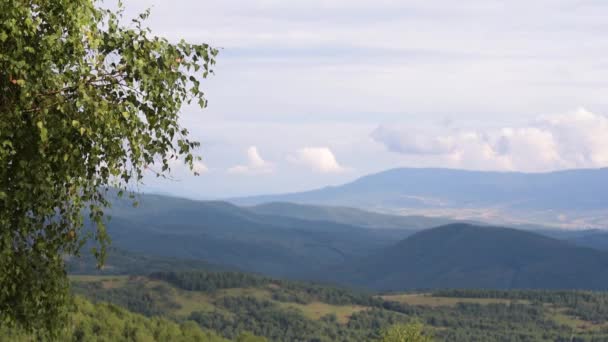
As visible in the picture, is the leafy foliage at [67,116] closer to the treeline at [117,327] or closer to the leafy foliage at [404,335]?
the leafy foliage at [404,335]

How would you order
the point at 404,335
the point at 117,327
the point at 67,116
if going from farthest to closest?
the point at 117,327, the point at 404,335, the point at 67,116

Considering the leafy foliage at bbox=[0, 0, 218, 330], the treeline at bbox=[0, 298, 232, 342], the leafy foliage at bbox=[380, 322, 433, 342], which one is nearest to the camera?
the leafy foliage at bbox=[0, 0, 218, 330]

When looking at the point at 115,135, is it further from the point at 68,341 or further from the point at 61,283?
the point at 68,341

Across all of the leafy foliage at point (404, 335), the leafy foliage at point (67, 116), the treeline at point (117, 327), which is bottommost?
the treeline at point (117, 327)

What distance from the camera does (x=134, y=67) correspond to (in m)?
19.5

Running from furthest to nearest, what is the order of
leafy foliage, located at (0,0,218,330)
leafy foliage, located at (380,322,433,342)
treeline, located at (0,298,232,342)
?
treeline, located at (0,298,232,342) → leafy foliage, located at (380,322,433,342) → leafy foliage, located at (0,0,218,330)

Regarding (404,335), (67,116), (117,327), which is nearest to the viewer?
(67,116)

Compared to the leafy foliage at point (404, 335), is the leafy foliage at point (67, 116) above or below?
above

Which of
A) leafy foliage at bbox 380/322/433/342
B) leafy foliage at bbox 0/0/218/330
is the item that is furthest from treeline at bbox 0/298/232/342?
leafy foliage at bbox 0/0/218/330

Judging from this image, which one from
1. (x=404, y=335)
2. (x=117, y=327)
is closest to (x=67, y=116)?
(x=404, y=335)

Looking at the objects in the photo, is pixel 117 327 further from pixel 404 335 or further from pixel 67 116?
pixel 67 116

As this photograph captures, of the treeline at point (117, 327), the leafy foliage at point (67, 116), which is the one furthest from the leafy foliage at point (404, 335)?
the leafy foliage at point (67, 116)

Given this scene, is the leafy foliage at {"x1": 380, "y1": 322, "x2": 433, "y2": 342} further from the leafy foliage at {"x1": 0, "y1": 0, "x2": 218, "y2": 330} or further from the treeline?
the leafy foliage at {"x1": 0, "y1": 0, "x2": 218, "y2": 330}

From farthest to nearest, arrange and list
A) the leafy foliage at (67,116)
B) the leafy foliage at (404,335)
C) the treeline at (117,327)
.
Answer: the treeline at (117,327) < the leafy foliage at (404,335) < the leafy foliage at (67,116)
